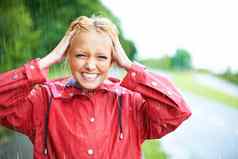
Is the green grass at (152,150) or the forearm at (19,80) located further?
the green grass at (152,150)

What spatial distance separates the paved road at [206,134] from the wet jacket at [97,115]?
0.59 metres

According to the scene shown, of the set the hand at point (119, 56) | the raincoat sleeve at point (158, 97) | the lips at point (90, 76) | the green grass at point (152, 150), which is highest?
the hand at point (119, 56)

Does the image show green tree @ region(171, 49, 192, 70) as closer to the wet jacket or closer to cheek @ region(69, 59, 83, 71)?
the wet jacket

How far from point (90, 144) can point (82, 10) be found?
→ 76cm

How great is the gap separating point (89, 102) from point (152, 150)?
0.64m

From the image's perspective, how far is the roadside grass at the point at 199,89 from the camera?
2.09 m

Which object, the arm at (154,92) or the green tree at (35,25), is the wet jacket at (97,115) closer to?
the arm at (154,92)

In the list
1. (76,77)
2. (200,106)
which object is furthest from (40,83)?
(200,106)

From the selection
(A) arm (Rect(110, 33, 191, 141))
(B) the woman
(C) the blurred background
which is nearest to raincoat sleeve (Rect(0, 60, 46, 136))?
(B) the woman

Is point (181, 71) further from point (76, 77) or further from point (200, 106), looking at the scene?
point (76, 77)

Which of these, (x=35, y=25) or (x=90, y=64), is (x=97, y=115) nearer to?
(x=90, y=64)

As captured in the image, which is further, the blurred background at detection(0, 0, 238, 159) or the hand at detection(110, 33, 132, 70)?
the blurred background at detection(0, 0, 238, 159)

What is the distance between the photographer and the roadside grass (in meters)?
2.09

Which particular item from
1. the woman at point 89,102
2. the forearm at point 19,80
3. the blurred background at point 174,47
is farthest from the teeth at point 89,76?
the blurred background at point 174,47
